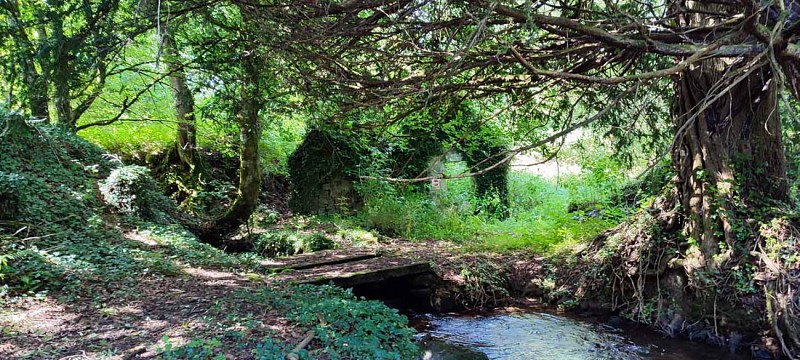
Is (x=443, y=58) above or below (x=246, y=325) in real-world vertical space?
above

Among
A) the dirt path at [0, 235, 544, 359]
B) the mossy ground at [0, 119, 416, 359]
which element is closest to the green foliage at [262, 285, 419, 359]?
the mossy ground at [0, 119, 416, 359]

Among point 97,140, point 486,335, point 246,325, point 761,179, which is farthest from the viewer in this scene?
point 97,140

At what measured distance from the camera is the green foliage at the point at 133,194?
7.23 m

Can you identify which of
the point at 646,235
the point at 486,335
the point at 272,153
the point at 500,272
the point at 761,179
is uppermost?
the point at 272,153

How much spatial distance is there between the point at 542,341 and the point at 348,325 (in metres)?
2.61

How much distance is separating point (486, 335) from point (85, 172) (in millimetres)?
7274

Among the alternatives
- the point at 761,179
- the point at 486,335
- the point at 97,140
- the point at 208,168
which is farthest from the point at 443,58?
the point at 97,140

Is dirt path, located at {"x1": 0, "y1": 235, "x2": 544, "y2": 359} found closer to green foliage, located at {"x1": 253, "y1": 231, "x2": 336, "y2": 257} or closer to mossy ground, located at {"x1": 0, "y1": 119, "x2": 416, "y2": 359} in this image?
mossy ground, located at {"x1": 0, "y1": 119, "x2": 416, "y2": 359}

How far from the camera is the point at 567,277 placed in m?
6.51

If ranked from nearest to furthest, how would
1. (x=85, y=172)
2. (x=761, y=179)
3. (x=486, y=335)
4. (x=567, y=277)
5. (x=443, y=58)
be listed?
(x=443, y=58) → (x=761, y=179) → (x=486, y=335) → (x=567, y=277) → (x=85, y=172)

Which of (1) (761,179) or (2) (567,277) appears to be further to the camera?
(2) (567,277)

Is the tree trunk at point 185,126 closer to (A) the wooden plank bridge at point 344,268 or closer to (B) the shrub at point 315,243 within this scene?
(B) the shrub at point 315,243

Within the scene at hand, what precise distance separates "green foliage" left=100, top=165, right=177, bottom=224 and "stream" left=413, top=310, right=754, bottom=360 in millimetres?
5111

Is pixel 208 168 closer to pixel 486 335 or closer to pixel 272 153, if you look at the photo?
pixel 272 153
